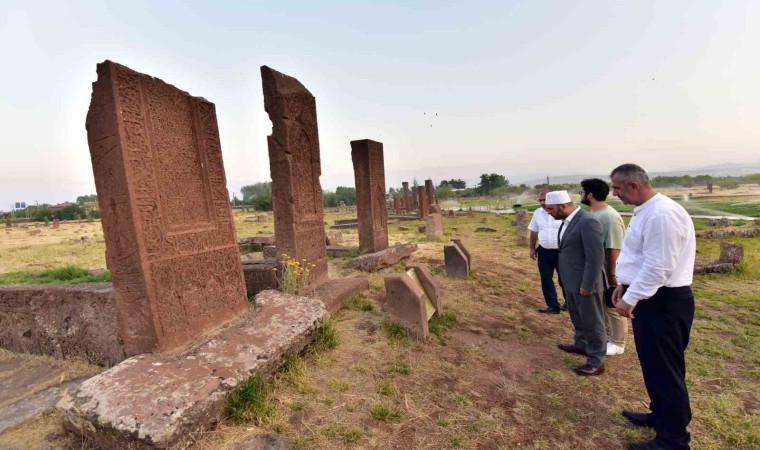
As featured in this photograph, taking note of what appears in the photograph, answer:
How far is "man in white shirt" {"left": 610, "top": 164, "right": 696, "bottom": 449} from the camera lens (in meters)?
2.44

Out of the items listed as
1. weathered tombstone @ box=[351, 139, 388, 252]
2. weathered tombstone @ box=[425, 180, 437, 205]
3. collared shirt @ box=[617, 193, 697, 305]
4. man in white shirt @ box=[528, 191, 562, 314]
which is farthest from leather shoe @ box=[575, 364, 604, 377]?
weathered tombstone @ box=[425, 180, 437, 205]

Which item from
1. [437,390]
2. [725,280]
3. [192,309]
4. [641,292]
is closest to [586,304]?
[641,292]

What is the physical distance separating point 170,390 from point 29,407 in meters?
1.29

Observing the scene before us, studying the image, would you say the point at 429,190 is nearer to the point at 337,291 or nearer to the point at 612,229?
the point at 337,291

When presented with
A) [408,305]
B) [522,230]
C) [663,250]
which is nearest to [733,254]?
[522,230]

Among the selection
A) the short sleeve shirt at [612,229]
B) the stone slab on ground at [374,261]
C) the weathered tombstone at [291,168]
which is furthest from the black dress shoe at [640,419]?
the stone slab on ground at [374,261]

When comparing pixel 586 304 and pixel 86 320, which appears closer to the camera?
pixel 86 320

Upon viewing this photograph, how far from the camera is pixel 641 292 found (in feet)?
8.14

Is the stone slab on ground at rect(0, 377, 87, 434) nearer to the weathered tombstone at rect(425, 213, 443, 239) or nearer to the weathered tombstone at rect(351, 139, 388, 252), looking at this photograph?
the weathered tombstone at rect(351, 139, 388, 252)

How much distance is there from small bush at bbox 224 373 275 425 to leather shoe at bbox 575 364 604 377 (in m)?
3.03

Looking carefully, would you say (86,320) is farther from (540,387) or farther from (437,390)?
(540,387)

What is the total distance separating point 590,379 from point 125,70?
5053mm

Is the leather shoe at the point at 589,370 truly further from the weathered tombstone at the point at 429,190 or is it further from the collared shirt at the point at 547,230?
the weathered tombstone at the point at 429,190

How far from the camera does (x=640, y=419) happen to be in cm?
288
